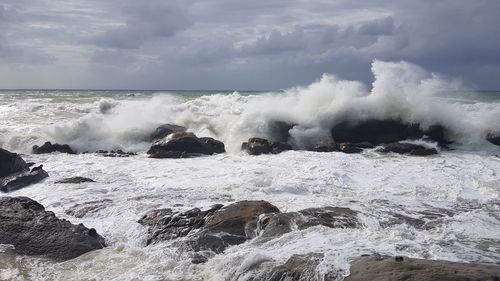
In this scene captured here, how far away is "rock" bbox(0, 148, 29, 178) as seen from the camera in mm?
10188

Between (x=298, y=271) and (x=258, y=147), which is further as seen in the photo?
(x=258, y=147)

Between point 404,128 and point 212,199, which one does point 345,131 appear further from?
point 212,199

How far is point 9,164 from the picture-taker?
10.3 meters

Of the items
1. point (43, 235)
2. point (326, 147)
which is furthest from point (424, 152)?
point (43, 235)

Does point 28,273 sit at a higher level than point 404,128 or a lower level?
lower

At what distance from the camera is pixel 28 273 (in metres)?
5.07

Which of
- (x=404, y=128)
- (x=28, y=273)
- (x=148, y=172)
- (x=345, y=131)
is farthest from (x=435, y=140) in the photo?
(x=28, y=273)

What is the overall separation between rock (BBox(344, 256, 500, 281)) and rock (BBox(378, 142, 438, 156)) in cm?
888

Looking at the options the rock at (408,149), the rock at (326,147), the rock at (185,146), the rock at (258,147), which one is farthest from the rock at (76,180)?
the rock at (408,149)

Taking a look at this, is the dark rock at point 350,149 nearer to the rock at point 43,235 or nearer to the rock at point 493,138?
the rock at point 493,138

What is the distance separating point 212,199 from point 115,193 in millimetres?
1982

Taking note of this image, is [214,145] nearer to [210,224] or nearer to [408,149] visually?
[408,149]

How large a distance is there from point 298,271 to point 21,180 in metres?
7.25

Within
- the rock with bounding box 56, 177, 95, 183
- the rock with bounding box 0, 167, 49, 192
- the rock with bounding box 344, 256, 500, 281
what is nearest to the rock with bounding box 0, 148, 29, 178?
the rock with bounding box 0, 167, 49, 192
